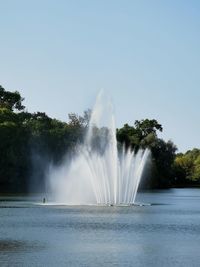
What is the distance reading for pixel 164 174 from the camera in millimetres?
159125

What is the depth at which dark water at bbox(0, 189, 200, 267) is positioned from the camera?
30.5m

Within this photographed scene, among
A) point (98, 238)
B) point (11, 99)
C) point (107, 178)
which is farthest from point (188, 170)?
point (98, 238)

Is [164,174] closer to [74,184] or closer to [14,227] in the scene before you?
[74,184]

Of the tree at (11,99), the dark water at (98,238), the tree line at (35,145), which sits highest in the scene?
the tree at (11,99)

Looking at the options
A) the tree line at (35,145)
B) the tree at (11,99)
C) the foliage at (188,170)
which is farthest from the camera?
the foliage at (188,170)

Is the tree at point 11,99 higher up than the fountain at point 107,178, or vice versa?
the tree at point 11,99

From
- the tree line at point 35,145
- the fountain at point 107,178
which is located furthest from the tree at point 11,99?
the fountain at point 107,178

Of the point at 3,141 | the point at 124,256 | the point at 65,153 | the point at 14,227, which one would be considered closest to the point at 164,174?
the point at 65,153

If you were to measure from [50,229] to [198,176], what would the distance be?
145307mm

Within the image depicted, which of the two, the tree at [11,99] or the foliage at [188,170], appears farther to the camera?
the foliage at [188,170]

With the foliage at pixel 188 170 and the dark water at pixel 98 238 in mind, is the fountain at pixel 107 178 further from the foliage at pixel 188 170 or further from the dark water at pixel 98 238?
the foliage at pixel 188 170

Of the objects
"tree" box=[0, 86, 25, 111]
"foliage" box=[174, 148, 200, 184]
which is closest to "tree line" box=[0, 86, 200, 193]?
"tree" box=[0, 86, 25, 111]

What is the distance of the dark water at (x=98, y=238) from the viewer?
A: 30500mm

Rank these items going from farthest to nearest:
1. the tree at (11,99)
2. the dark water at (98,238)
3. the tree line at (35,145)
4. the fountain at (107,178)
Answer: the tree at (11,99) < the tree line at (35,145) < the fountain at (107,178) < the dark water at (98,238)
